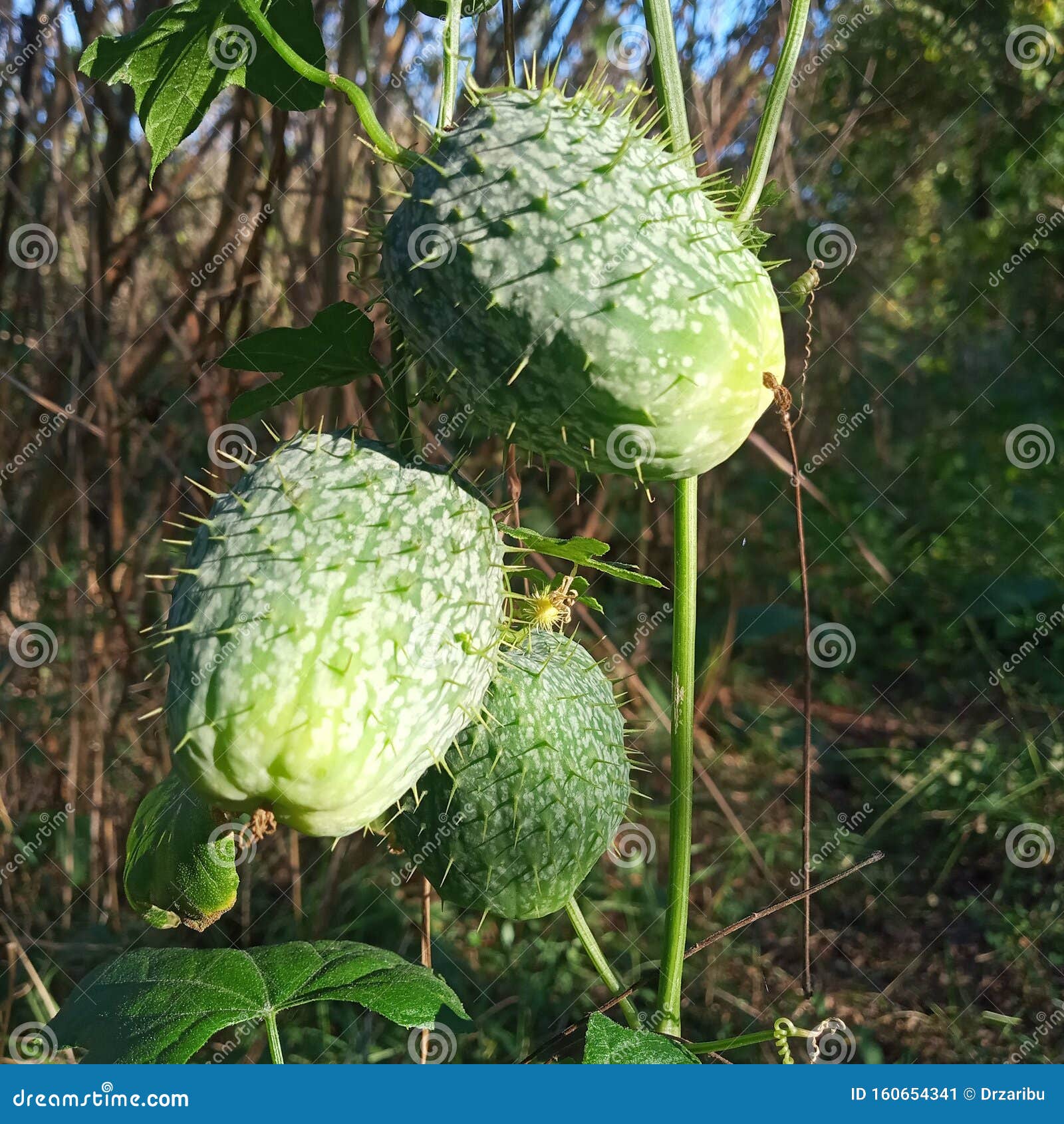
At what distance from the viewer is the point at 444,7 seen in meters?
1.12

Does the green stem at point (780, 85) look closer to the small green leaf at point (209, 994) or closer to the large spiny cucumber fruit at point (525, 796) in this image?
the large spiny cucumber fruit at point (525, 796)

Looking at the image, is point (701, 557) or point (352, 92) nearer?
point (352, 92)

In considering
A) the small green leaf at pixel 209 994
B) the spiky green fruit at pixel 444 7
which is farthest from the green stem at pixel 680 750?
the spiky green fruit at pixel 444 7

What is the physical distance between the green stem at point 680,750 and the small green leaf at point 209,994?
0.83 feet

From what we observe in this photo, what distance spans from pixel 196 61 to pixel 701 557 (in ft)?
11.0

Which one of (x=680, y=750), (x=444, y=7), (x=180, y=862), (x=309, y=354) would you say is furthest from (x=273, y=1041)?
(x=444, y=7)

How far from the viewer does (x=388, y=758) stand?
0.82 m

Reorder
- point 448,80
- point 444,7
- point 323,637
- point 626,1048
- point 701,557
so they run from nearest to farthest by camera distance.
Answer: point 323,637
point 448,80
point 626,1048
point 444,7
point 701,557

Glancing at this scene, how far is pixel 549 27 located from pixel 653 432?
226 cm

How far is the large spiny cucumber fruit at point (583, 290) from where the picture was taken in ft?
2.66

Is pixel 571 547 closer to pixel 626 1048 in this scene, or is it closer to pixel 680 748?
pixel 680 748

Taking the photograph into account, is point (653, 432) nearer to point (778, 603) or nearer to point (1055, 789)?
point (1055, 789)

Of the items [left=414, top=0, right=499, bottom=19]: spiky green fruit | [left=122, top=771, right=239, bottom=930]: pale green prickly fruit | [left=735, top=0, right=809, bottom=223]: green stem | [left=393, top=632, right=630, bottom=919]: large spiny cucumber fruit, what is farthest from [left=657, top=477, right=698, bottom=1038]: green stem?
[left=414, top=0, right=499, bottom=19]: spiky green fruit
